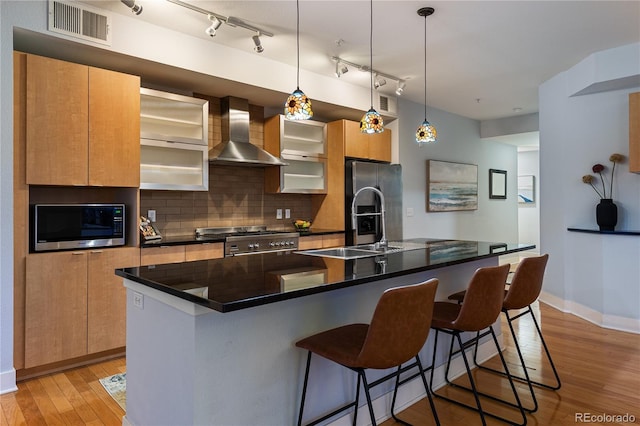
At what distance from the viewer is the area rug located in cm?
260

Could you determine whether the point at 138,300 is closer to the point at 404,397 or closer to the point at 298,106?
the point at 298,106

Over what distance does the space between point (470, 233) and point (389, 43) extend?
14.2 ft

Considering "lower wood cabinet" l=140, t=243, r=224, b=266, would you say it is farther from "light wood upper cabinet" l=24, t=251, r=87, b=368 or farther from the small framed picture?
the small framed picture

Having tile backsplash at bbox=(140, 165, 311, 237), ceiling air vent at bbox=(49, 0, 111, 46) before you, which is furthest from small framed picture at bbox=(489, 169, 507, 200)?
ceiling air vent at bbox=(49, 0, 111, 46)

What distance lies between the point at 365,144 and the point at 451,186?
2098mm

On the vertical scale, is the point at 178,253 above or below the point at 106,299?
above

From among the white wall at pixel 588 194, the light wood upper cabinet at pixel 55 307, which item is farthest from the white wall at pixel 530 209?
the light wood upper cabinet at pixel 55 307

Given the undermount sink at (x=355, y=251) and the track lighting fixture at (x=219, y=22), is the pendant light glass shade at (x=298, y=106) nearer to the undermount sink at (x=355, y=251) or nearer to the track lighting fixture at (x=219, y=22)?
the undermount sink at (x=355, y=251)

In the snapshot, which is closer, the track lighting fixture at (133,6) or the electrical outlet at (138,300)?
the electrical outlet at (138,300)

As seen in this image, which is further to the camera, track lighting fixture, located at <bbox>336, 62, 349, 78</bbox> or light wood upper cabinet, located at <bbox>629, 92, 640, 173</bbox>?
track lighting fixture, located at <bbox>336, 62, 349, 78</bbox>

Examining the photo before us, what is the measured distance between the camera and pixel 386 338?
1.69m

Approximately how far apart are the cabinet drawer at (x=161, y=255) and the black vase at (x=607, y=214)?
4182 millimetres

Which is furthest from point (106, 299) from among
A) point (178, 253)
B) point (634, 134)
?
point (634, 134)

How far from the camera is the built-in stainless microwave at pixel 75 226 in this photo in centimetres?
297
